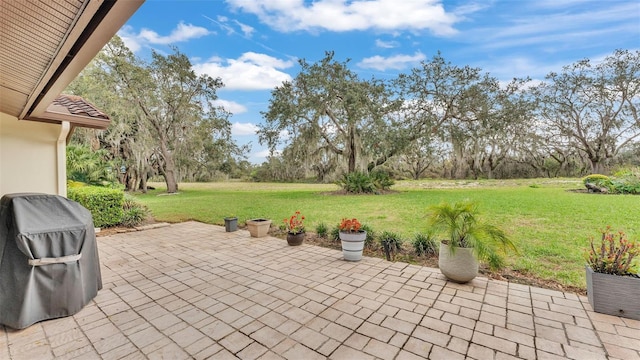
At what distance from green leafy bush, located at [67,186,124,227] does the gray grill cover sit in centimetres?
397

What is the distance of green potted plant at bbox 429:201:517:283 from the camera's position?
9.04 ft

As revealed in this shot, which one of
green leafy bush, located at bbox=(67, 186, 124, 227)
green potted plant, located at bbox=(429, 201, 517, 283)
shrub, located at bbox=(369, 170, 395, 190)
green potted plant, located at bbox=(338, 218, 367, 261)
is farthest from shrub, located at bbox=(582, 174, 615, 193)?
green leafy bush, located at bbox=(67, 186, 124, 227)

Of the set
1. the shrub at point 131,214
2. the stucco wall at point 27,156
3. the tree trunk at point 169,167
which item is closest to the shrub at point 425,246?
the stucco wall at point 27,156

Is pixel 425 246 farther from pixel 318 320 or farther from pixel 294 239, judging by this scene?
pixel 318 320

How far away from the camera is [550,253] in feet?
12.1

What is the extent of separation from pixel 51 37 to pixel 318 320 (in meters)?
2.69

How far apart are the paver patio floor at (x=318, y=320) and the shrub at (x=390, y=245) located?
358 millimetres

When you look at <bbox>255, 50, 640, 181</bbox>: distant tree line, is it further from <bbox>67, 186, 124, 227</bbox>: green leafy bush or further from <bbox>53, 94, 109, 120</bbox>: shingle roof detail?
<bbox>53, 94, 109, 120</bbox>: shingle roof detail

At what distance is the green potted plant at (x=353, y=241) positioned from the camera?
12.0 ft

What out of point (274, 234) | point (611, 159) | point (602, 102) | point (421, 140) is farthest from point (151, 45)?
point (611, 159)

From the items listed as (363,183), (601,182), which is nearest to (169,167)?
(363,183)

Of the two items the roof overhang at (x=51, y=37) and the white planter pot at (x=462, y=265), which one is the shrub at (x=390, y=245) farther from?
the roof overhang at (x=51, y=37)

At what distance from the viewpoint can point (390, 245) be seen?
397 centimetres

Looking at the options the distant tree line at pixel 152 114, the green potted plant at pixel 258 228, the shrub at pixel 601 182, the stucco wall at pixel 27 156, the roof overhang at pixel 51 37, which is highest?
the distant tree line at pixel 152 114
